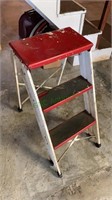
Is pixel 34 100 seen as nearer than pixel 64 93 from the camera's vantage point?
Yes

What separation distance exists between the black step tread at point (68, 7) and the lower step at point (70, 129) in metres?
0.93

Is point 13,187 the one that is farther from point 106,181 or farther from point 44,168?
point 106,181

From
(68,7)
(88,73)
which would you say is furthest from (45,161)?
(68,7)

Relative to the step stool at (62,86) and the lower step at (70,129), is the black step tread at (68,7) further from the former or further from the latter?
the lower step at (70,129)

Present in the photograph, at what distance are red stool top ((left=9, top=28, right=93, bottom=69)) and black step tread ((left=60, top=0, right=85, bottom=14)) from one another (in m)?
0.66

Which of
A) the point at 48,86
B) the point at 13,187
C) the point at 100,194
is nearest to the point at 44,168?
the point at 13,187

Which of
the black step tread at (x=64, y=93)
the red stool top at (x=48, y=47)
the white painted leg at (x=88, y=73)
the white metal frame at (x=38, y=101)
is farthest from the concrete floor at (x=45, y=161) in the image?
the red stool top at (x=48, y=47)

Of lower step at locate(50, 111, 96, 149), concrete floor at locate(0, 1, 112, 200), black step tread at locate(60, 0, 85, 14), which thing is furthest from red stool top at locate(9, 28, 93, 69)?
concrete floor at locate(0, 1, 112, 200)

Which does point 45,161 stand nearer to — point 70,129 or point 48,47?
point 70,129

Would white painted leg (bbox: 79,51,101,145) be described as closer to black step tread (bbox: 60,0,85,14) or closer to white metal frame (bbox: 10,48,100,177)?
white metal frame (bbox: 10,48,100,177)

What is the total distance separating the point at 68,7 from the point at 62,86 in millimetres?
947

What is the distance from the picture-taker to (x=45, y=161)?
157 centimetres

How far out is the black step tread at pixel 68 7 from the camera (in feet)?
6.24

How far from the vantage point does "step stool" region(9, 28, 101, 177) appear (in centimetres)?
113
